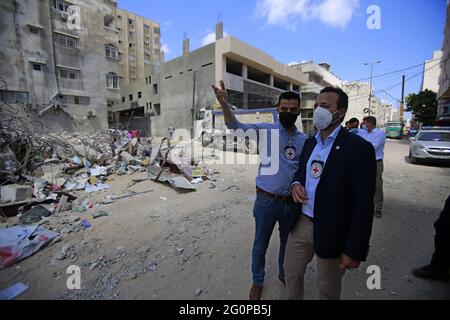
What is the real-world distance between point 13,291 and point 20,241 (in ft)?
2.75

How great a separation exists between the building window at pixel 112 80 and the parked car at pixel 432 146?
84.2 feet

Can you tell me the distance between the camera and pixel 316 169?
1478 millimetres

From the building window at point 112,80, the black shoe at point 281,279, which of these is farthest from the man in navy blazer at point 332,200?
the building window at point 112,80

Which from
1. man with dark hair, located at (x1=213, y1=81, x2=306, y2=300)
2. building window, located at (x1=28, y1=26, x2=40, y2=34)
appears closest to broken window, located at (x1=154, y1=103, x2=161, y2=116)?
building window, located at (x1=28, y1=26, x2=40, y2=34)

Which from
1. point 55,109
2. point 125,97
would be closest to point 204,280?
point 55,109

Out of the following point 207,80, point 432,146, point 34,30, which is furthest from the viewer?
point 207,80

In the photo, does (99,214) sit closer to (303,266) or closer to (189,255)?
(189,255)

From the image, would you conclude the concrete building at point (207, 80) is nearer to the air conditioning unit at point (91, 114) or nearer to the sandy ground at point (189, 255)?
the air conditioning unit at point (91, 114)

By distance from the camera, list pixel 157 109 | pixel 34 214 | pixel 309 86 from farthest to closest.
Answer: pixel 309 86, pixel 157 109, pixel 34 214

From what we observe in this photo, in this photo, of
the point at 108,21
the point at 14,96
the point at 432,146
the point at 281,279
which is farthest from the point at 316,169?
the point at 108,21

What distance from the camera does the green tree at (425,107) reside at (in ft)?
84.2

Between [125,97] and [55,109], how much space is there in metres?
15.9

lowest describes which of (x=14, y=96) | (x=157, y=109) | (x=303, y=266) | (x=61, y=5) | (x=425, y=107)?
(x=303, y=266)
